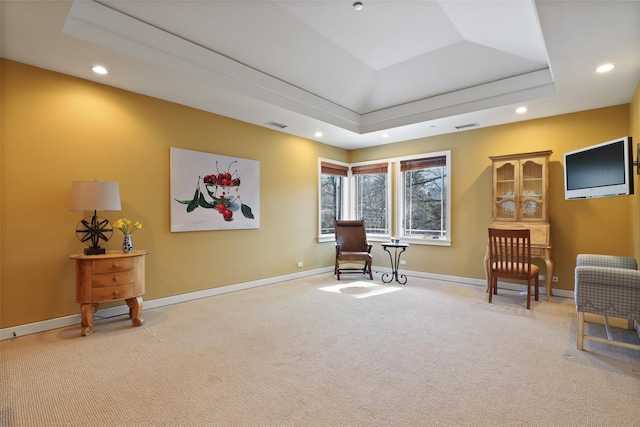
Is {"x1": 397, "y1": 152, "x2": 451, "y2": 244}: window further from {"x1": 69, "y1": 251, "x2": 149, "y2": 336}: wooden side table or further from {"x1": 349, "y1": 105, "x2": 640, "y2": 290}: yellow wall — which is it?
{"x1": 69, "y1": 251, "x2": 149, "y2": 336}: wooden side table

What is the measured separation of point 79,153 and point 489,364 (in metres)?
4.51

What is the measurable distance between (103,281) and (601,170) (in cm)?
544

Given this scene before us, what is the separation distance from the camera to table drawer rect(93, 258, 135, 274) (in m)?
3.10

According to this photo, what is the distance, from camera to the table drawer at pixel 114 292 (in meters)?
3.10

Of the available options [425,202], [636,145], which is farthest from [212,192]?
[636,145]

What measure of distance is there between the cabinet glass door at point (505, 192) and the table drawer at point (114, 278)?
16.7ft

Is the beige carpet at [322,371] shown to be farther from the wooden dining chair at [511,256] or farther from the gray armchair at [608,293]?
the wooden dining chair at [511,256]

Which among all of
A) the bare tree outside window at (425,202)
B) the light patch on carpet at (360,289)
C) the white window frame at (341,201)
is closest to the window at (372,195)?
the white window frame at (341,201)

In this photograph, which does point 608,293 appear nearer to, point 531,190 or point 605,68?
point 605,68

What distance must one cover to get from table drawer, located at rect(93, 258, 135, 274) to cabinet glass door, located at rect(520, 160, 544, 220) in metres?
5.30

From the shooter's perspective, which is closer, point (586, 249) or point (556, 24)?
point (556, 24)

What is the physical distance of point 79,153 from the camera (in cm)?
346

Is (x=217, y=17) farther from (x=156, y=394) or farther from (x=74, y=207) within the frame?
(x=156, y=394)

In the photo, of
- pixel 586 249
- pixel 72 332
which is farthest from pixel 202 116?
pixel 586 249
